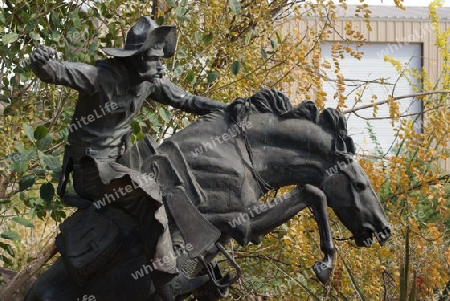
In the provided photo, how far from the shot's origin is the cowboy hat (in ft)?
13.3

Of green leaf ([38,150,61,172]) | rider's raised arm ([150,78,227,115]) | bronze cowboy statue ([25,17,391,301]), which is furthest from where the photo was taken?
green leaf ([38,150,61,172])

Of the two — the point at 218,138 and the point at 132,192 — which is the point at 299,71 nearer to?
the point at 218,138

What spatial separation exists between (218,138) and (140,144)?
0.44m

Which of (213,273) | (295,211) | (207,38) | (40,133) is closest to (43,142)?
(40,133)

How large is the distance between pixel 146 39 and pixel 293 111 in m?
0.94

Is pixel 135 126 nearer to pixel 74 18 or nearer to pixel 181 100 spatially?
pixel 74 18

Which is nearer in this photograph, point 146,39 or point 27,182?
point 146,39

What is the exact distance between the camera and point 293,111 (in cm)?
445

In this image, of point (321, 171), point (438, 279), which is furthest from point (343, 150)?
point (438, 279)

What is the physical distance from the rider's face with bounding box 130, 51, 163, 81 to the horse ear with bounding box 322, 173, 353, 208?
44.1 inches

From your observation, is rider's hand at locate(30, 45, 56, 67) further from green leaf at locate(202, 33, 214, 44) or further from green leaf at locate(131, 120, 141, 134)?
green leaf at locate(202, 33, 214, 44)

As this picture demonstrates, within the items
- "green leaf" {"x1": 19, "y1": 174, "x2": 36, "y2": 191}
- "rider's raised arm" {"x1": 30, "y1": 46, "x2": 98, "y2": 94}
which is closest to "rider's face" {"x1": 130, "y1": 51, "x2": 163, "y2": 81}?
"rider's raised arm" {"x1": 30, "y1": 46, "x2": 98, "y2": 94}

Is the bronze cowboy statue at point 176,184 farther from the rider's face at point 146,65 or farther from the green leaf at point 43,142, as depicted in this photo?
the green leaf at point 43,142

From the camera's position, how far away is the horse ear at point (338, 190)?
4395 millimetres
